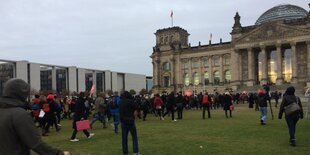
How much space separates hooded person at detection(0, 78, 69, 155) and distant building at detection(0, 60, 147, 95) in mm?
74576

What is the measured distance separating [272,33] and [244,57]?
9.29m

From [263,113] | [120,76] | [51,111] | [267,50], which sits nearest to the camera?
[51,111]

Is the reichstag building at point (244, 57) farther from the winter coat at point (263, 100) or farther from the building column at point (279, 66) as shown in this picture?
the winter coat at point (263, 100)

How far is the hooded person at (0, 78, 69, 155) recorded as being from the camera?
3770mm

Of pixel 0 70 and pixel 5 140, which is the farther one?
pixel 0 70

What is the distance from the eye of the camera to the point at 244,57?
78375mm

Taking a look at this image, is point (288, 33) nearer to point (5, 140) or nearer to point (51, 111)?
point (51, 111)

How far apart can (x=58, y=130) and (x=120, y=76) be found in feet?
354

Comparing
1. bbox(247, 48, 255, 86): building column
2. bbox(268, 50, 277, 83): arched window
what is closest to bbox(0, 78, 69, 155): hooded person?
bbox(247, 48, 255, 86): building column

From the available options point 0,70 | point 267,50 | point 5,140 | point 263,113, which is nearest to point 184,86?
point 267,50

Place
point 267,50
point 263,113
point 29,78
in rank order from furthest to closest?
point 29,78, point 267,50, point 263,113

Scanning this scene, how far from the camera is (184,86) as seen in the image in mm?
90750

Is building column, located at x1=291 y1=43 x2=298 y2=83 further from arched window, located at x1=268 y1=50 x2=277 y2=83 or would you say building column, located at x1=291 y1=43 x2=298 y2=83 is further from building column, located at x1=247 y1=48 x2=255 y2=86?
building column, located at x1=247 y1=48 x2=255 y2=86

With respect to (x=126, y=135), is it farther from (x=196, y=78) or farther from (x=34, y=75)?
Result: (x=34, y=75)
